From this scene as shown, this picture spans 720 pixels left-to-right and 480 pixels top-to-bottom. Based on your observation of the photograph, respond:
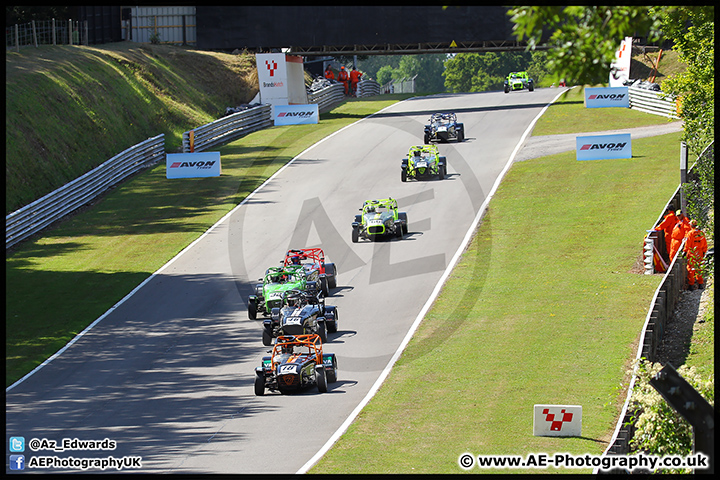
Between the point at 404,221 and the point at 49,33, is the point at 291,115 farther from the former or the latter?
the point at 404,221

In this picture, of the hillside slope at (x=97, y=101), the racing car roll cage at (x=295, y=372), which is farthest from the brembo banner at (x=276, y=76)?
the racing car roll cage at (x=295, y=372)

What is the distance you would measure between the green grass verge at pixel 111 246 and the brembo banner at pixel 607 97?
18113mm

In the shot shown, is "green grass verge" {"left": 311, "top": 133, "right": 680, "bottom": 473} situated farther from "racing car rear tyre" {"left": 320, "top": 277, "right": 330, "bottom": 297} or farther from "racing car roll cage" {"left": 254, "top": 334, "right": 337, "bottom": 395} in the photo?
"racing car rear tyre" {"left": 320, "top": 277, "right": 330, "bottom": 297}

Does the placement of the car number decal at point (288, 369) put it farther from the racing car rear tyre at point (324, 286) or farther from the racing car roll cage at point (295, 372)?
the racing car rear tyre at point (324, 286)

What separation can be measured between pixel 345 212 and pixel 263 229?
12.9ft

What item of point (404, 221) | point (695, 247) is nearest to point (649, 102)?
point (404, 221)

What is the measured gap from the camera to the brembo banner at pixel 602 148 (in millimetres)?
40969

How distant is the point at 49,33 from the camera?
56750 millimetres

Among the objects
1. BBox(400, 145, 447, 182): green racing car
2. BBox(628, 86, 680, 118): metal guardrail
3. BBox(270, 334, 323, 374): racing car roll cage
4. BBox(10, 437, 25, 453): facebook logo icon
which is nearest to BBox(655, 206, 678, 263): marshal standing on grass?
BBox(400, 145, 447, 182): green racing car

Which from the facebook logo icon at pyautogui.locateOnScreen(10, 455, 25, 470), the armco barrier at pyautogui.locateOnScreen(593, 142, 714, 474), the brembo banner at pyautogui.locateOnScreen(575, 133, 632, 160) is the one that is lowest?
the facebook logo icon at pyautogui.locateOnScreen(10, 455, 25, 470)

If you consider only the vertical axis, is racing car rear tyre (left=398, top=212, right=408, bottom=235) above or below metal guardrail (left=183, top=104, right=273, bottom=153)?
below

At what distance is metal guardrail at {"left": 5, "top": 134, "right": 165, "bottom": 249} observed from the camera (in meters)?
35.0

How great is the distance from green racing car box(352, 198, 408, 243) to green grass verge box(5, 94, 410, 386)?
7316mm

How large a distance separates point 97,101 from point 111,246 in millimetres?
17031
